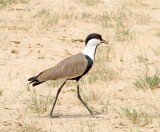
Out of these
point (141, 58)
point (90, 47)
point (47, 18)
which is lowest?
point (141, 58)

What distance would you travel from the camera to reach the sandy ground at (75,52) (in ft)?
19.3

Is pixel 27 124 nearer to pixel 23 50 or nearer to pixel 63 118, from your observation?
pixel 63 118

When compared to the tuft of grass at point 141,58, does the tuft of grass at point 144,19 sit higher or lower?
higher

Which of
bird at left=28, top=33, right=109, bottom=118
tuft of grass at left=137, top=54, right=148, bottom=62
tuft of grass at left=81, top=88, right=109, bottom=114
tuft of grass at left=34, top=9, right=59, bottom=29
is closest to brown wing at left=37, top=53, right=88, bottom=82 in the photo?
bird at left=28, top=33, right=109, bottom=118

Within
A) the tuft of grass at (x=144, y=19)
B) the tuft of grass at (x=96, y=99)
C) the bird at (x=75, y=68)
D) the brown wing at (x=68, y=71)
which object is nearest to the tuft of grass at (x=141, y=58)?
the tuft of grass at (x=96, y=99)

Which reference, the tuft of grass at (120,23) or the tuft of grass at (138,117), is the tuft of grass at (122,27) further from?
the tuft of grass at (138,117)

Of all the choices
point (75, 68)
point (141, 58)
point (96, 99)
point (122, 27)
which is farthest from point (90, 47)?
point (122, 27)

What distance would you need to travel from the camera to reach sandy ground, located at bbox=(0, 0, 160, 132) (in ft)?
19.3

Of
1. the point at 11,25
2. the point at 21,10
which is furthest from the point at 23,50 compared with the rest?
the point at 21,10

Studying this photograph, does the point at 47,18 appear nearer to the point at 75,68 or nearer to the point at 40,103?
the point at 40,103

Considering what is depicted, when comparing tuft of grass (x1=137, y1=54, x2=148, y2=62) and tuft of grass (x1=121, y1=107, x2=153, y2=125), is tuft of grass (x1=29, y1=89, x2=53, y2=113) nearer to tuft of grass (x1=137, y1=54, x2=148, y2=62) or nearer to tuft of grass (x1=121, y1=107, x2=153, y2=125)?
tuft of grass (x1=121, y1=107, x2=153, y2=125)

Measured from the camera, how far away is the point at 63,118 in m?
6.05

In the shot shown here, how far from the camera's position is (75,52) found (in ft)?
29.5

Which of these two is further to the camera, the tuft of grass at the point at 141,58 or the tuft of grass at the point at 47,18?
the tuft of grass at the point at 47,18
